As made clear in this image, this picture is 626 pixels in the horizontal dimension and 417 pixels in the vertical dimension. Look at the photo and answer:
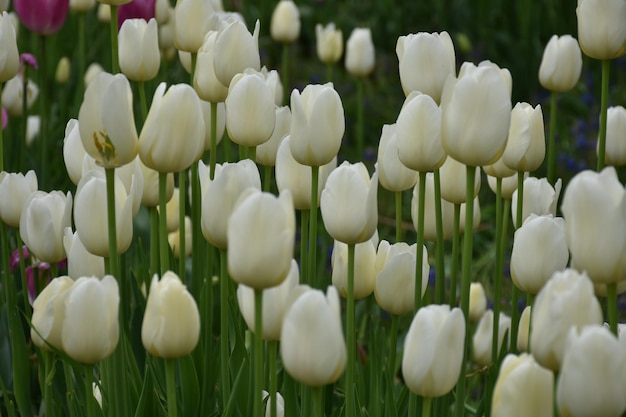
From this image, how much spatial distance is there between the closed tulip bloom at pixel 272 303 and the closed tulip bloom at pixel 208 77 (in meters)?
0.60

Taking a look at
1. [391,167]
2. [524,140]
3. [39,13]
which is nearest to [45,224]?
[391,167]

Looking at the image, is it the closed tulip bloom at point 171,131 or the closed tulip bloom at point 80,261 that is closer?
the closed tulip bloom at point 171,131

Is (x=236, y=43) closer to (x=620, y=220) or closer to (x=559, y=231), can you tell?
(x=559, y=231)

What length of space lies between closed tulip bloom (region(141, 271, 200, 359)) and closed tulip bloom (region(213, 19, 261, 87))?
59cm

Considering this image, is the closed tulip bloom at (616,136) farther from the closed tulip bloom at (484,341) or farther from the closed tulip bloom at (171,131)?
the closed tulip bloom at (171,131)

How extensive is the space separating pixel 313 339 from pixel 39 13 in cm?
183

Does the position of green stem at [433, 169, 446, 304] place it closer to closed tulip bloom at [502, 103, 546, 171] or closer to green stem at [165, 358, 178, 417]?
closed tulip bloom at [502, 103, 546, 171]

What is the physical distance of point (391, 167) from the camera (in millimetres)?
1638

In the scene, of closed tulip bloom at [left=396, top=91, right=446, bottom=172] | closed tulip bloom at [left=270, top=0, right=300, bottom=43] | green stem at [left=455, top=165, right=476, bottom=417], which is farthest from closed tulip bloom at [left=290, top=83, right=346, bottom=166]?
A: closed tulip bloom at [left=270, top=0, right=300, bottom=43]

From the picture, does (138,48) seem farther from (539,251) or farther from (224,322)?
(539,251)

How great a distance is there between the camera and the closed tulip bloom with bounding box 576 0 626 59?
67.2 inches

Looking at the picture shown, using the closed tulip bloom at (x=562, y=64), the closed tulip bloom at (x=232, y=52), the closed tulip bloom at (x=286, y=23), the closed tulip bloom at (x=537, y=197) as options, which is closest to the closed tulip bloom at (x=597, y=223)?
the closed tulip bloom at (x=537, y=197)

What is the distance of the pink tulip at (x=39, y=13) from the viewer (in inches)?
104

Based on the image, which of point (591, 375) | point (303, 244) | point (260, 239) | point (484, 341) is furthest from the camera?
point (484, 341)
